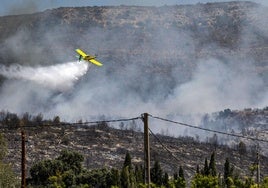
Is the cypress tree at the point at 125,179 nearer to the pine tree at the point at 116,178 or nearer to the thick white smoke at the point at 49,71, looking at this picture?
the pine tree at the point at 116,178

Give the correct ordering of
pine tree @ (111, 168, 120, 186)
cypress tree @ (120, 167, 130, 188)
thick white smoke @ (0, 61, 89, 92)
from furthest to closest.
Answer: thick white smoke @ (0, 61, 89, 92), cypress tree @ (120, 167, 130, 188), pine tree @ (111, 168, 120, 186)

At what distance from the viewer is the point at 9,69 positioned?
12256 centimetres

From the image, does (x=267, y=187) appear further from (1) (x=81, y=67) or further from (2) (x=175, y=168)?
(2) (x=175, y=168)

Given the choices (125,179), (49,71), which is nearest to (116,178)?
(125,179)

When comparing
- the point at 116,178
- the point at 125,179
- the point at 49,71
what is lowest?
the point at 125,179

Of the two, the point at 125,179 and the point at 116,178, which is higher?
the point at 116,178

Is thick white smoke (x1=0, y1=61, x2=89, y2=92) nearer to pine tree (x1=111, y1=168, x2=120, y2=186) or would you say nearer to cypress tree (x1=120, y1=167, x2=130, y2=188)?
pine tree (x1=111, y1=168, x2=120, y2=186)

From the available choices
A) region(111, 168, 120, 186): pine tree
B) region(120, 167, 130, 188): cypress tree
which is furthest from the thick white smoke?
region(120, 167, 130, 188): cypress tree

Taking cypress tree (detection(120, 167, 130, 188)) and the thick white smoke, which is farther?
the thick white smoke

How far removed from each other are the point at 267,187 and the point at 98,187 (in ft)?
244

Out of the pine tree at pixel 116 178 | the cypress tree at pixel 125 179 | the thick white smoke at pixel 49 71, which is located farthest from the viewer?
the thick white smoke at pixel 49 71

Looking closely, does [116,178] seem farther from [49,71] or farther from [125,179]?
[49,71]

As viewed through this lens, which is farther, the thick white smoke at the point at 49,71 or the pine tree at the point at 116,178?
the thick white smoke at the point at 49,71

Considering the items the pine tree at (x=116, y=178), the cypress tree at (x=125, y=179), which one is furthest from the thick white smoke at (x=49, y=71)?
the cypress tree at (x=125, y=179)
